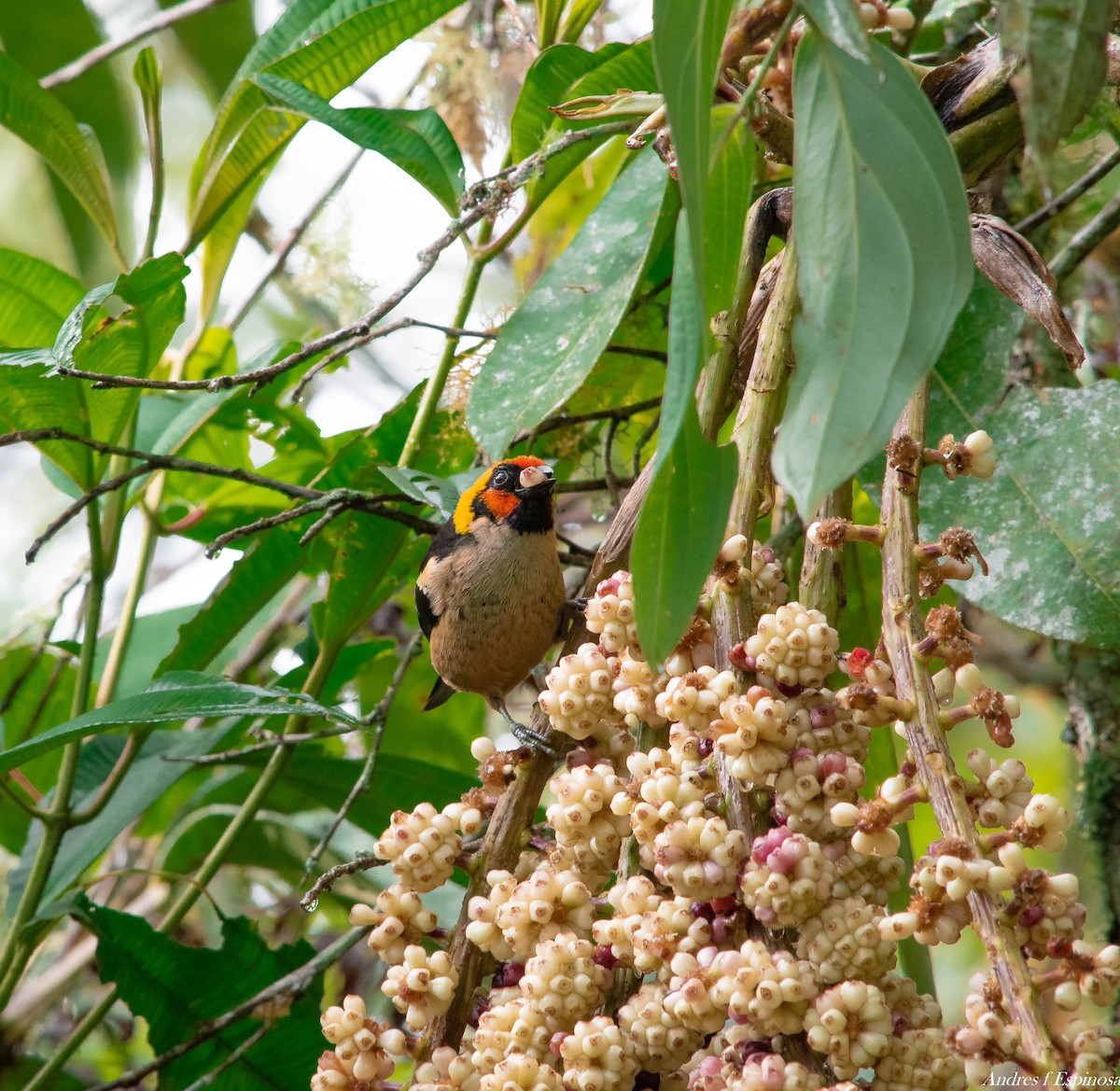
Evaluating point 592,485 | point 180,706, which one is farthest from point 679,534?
point 592,485

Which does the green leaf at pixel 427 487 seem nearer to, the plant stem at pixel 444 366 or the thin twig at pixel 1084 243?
the plant stem at pixel 444 366

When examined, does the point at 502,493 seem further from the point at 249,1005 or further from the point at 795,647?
the point at 795,647

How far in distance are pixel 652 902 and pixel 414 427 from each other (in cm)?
102

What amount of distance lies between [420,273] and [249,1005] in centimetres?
89

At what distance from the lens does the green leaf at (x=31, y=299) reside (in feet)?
5.79

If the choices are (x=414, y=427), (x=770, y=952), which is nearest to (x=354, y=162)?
(x=414, y=427)

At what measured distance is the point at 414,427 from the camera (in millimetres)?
1697

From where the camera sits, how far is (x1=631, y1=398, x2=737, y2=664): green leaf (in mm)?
755

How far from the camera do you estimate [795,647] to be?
2.57 ft

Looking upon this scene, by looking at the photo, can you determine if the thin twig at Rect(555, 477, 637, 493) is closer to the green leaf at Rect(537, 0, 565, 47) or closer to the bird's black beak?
the bird's black beak

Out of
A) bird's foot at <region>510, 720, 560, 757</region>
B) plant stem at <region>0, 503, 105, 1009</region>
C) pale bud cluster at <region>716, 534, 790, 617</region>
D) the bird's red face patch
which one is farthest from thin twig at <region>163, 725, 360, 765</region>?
pale bud cluster at <region>716, 534, 790, 617</region>

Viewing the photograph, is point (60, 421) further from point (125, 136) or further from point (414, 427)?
point (125, 136)

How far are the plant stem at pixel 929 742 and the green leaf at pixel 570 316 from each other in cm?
40

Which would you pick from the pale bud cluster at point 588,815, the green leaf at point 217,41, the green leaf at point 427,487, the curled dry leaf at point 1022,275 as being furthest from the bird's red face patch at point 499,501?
the green leaf at point 217,41
